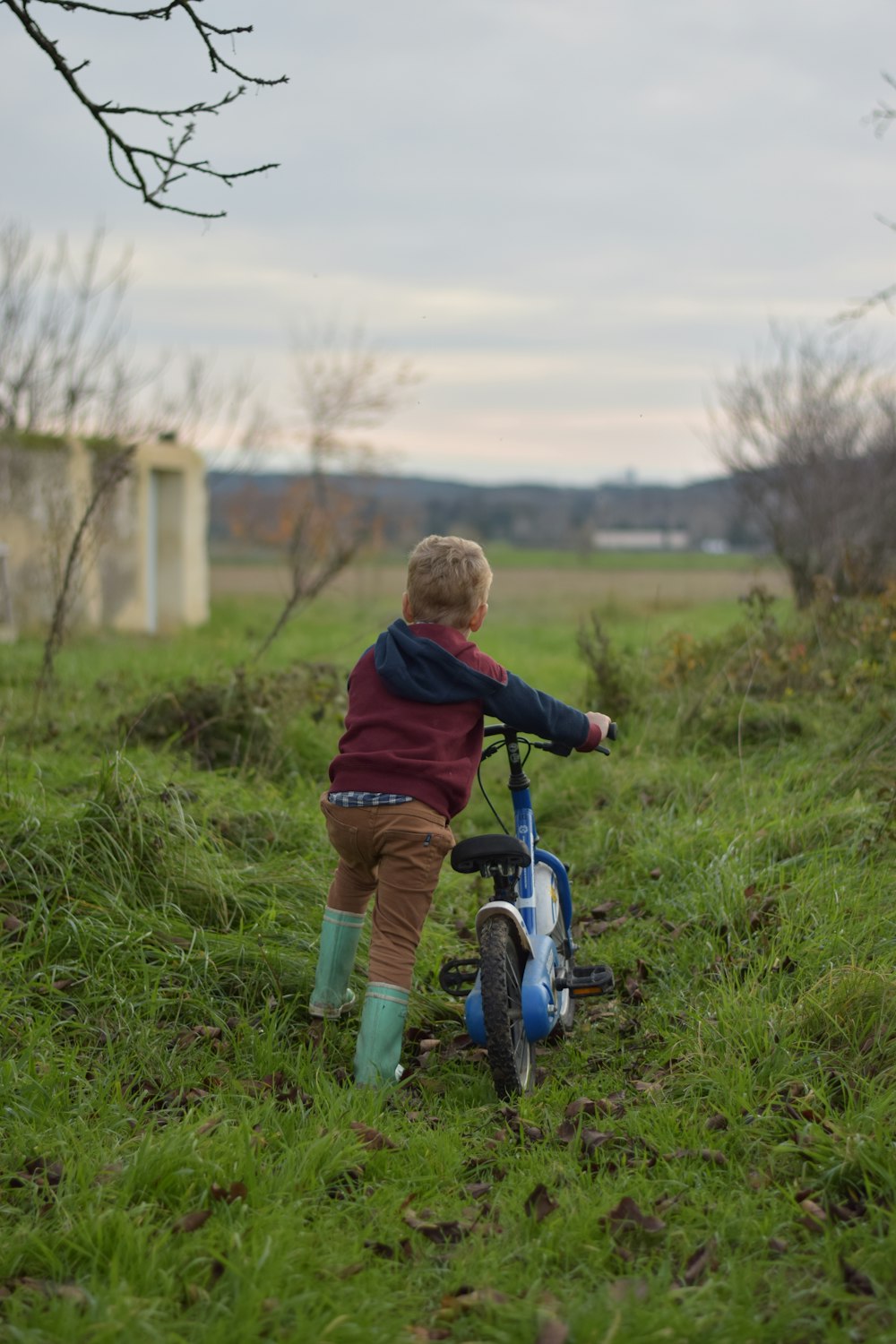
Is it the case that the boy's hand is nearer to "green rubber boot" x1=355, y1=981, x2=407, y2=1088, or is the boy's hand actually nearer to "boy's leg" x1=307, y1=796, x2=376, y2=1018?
"boy's leg" x1=307, y1=796, x2=376, y2=1018

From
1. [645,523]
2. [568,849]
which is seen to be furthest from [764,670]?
[645,523]

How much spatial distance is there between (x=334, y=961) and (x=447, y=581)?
51.8 inches

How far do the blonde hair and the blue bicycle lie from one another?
420 millimetres

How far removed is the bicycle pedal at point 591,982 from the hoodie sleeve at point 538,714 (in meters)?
0.74

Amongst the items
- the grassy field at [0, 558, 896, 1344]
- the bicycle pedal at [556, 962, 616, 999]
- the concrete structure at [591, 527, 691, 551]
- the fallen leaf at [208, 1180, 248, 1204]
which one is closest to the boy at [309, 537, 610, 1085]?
the grassy field at [0, 558, 896, 1344]

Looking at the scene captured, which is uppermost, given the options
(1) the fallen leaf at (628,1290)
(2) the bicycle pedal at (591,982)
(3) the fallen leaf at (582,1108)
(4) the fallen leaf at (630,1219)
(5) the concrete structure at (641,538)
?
(5) the concrete structure at (641,538)

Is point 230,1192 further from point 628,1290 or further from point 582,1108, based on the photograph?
point 582,1108

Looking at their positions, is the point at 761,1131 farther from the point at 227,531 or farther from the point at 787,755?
the point at 227,531

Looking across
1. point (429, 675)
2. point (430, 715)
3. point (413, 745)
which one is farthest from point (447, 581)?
point (413, 745)

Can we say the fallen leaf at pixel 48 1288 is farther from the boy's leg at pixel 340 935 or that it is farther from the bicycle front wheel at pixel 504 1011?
the boy's leg at pixel 340 935

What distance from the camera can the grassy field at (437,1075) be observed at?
2.65 meters

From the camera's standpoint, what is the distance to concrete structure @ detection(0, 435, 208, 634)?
17594 mm

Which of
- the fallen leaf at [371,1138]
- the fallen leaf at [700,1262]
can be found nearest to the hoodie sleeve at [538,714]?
the fallen leaf at [371,1138]

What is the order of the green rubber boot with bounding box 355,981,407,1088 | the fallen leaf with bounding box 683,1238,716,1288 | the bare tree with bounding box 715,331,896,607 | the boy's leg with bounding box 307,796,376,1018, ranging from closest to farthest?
the fallen leaf with bounding box 683,1238,716,1288, the green rubber boot with bounding box 355,981,407,1088, the boy's leg with bounding box 307,796,376,1018, the bare tree with bounding box 715,331,896,607
